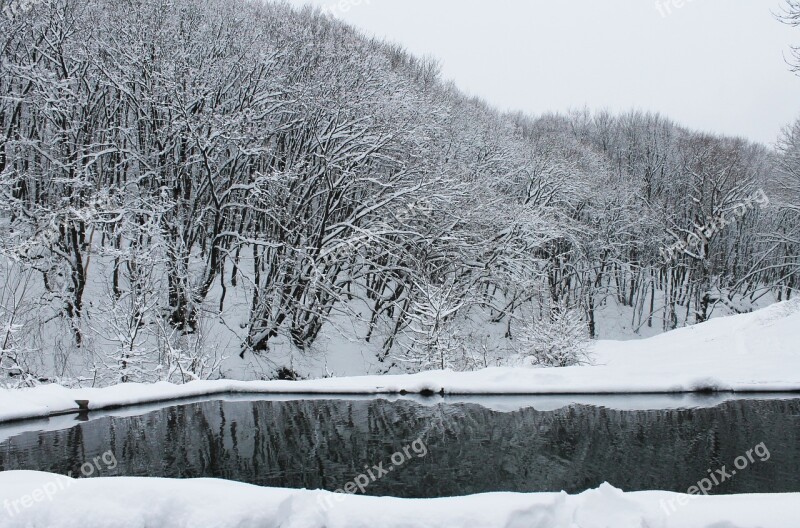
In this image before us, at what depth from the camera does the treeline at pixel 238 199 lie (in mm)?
16812

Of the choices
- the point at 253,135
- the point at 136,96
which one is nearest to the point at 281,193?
the point at 253,135

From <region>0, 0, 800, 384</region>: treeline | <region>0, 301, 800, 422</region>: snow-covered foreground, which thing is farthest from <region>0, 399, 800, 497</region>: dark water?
<region>0, 0, 800, 384</region>: treeline

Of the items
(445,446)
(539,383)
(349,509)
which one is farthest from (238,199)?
(349,509)

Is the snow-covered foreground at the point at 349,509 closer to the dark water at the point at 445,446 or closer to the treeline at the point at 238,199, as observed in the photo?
the dark water at the point at 445,446

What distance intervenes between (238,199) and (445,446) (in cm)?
1871

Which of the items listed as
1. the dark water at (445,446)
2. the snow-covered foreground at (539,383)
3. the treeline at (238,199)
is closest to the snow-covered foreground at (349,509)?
the dark water at (445,446)

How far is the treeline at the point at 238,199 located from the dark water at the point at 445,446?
197 inches

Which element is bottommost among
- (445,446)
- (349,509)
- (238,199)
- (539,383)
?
(445,446)

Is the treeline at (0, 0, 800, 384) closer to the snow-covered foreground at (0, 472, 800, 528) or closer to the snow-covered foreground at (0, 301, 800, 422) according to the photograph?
the snow-covered foreground at (0, 301, 800, 422)

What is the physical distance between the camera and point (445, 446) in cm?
812

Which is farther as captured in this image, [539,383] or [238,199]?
[238,199]

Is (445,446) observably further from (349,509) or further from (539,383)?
(539,383)

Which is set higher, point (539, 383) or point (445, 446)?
point (539, 383)

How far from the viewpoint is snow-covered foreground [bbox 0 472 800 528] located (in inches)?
177
